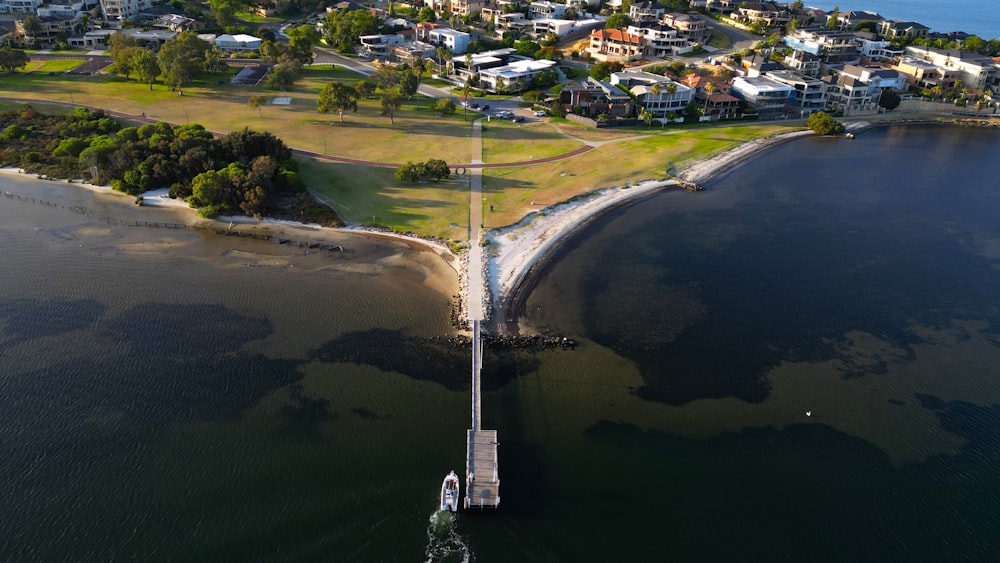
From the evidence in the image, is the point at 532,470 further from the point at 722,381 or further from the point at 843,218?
the point at 843,218

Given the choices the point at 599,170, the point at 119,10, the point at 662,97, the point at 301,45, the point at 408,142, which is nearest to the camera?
the point at 599,170

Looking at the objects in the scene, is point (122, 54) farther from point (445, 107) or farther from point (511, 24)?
point (511, 24)

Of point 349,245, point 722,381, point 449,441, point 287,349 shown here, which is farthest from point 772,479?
point 349,245

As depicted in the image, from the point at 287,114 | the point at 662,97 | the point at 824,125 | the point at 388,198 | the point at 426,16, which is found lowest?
the point at 388,198

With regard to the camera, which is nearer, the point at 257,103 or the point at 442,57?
the point at 257,103

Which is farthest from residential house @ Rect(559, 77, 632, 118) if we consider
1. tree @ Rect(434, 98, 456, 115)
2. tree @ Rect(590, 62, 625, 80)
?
tree @ Rect(434, 98, 456, 115)

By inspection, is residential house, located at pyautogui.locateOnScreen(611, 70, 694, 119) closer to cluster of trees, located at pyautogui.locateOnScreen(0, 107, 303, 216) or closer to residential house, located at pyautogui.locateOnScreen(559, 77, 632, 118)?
residential house, located at pyautogui.locateOnScreen(559, 77, 632, 118)

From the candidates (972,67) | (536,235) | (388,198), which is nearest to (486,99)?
(388,198)

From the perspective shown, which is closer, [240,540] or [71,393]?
[240,540]
